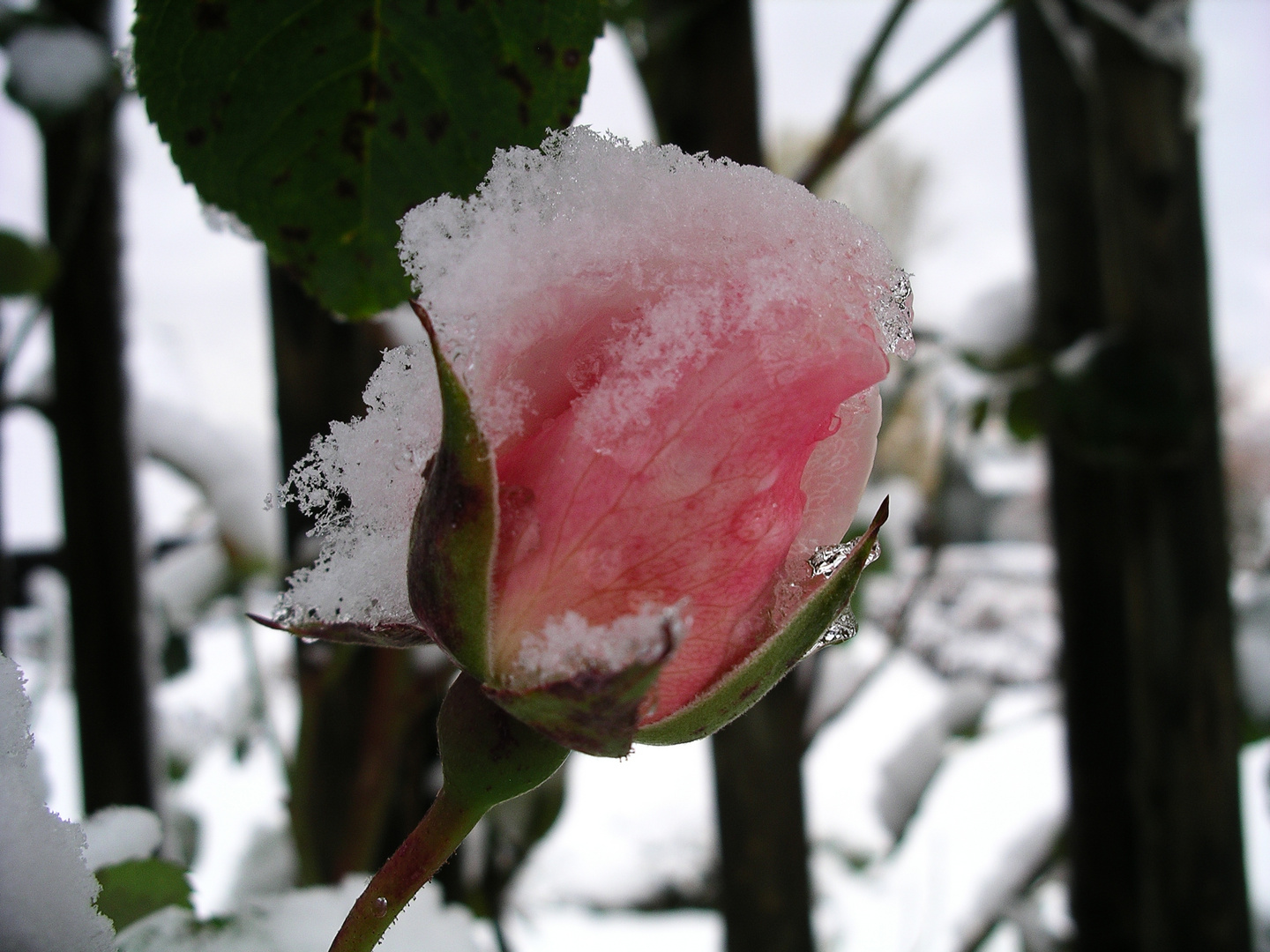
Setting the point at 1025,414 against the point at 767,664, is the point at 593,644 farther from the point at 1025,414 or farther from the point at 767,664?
the point at 1025,414

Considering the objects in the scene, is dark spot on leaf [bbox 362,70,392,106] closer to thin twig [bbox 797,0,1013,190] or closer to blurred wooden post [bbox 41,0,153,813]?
thin twig [bbox 797,0,1013,190]

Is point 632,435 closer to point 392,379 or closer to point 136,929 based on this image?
point 392,379

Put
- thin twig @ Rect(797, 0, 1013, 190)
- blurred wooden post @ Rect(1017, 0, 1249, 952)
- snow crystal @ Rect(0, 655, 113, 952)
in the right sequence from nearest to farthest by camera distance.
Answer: snow crystal @ Rect(0, 655, 113, 952), thin twig @ Rect(797, 0, 1013, 190), blurred wooden post @ Rect(1017, 0, 1249, 952)

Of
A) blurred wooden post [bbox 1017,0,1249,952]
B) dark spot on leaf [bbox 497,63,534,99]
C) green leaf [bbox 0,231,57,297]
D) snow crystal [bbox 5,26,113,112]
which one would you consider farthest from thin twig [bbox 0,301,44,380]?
blurred wooden post [bbox 1017,0,1249,952]

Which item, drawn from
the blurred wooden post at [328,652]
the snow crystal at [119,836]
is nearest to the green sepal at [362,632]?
the snow crystal at [119,836]

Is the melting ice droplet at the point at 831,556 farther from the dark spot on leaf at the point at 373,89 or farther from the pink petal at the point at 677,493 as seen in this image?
the dark spot on leaf at the point at 373,89

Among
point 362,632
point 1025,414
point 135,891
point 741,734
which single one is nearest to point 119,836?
point 135,891

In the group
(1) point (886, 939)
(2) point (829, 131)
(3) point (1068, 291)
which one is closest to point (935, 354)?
(3) point (1068, 291)
